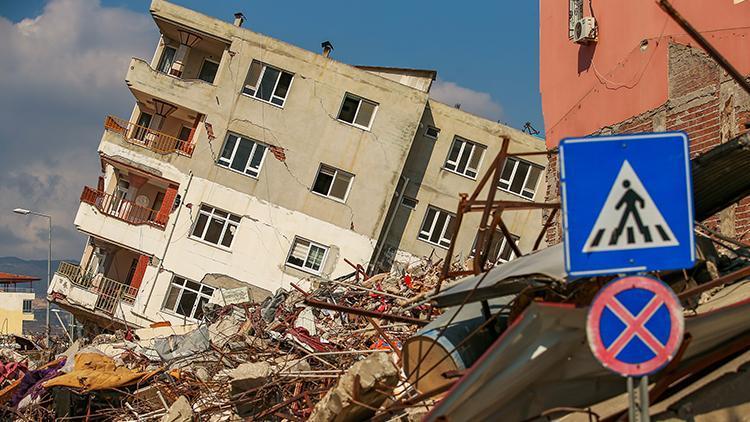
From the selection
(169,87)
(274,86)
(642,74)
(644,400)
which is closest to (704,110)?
(642,74)

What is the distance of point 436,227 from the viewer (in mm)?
35125

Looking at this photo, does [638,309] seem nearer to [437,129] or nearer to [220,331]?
[220,331]

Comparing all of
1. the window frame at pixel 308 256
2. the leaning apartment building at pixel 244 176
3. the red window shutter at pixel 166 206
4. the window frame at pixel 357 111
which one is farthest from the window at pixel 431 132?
the red window shutter at pixel 166 206

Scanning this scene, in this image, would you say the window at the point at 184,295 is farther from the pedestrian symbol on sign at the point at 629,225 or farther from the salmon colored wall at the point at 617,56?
the pedestrian symbol on sign at the point at 629,225

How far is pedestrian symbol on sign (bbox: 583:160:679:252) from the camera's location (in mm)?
4652

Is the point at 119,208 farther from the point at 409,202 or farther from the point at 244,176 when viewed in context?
the point at 409,202

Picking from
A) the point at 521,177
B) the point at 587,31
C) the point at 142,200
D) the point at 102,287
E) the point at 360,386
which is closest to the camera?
the point at 360,386

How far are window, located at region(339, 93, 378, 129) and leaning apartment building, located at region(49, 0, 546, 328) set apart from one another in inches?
1.8

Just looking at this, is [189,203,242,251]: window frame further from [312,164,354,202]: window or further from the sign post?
the sign post

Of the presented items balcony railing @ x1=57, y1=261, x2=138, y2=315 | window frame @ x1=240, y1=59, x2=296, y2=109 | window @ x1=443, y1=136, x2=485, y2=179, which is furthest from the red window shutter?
window @ x1=443, y1=136, x2=485, y2=179

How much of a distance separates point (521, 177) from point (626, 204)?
3122 cm

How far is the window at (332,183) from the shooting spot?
3294cm

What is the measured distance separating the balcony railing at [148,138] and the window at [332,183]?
4964 millimetres

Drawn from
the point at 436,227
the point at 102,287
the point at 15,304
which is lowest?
the point at 15,304
